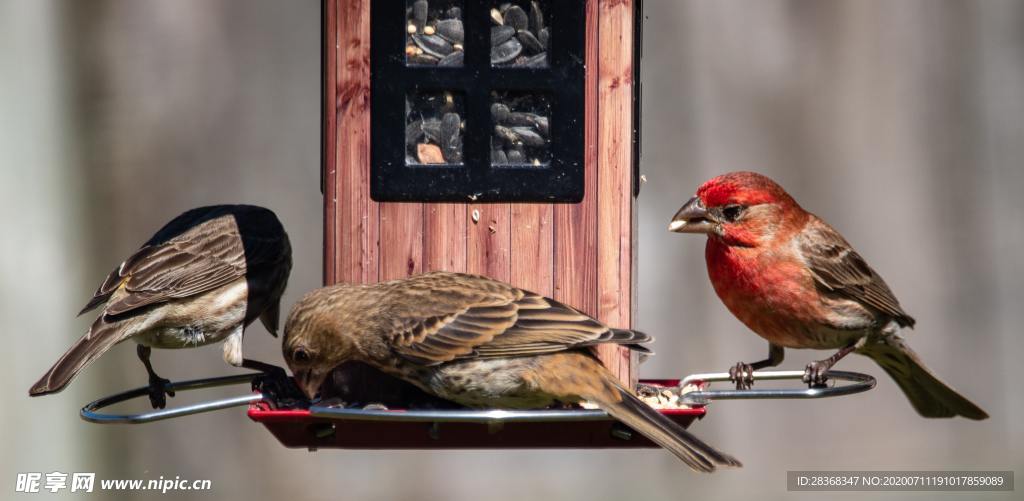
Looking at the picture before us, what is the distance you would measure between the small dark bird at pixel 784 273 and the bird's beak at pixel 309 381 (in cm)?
190

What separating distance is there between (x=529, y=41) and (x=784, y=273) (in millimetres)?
1860

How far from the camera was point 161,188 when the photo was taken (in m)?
9.55

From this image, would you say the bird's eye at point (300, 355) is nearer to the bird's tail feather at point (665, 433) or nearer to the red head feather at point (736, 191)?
the bird's tail feather at point (665, 433)

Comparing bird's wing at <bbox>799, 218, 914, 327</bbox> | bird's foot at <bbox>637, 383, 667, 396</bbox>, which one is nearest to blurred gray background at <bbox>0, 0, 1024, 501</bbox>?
bird's wing at <bbox>799, 218, 914, 327</bbox>

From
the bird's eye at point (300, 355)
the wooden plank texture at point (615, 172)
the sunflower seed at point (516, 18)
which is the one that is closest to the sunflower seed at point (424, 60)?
the sunflower seed at point (516, 18)

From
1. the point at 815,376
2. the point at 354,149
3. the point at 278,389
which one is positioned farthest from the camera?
the point at 815,376

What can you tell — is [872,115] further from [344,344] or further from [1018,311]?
[344,344]

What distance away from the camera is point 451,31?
23.1 ft

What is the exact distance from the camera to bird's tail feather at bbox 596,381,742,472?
6250mm

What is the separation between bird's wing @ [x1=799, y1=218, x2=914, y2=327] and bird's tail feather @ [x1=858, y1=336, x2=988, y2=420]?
169 mm

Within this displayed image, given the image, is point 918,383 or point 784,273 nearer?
point 784,273

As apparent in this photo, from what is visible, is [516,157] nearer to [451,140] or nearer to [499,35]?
[451,140]

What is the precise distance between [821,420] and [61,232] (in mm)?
4731

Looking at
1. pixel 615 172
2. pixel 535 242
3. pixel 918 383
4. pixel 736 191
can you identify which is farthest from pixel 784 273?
pixel 535 242
